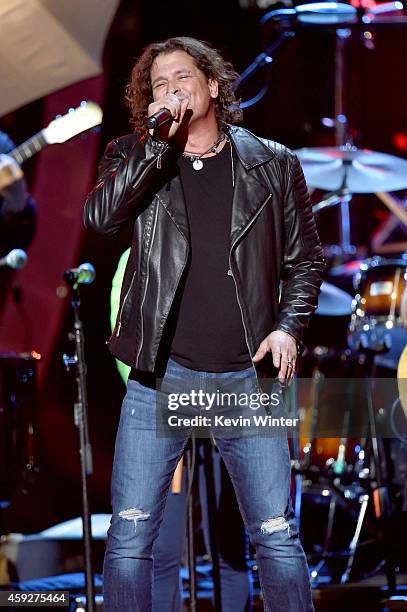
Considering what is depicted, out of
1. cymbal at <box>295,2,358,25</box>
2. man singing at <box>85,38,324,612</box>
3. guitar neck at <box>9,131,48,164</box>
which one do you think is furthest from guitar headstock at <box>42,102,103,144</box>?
man singing at <box>85,38,324,612</box>

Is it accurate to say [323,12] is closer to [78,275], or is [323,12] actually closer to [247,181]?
[78,275]

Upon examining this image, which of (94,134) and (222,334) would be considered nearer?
(222,334)

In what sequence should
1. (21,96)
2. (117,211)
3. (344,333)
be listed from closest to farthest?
(117,211), (21,96), (344,333)

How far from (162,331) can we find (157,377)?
14cm

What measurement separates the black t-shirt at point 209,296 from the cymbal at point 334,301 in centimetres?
257

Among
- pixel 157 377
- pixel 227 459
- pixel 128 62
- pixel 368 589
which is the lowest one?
pixel 368 589

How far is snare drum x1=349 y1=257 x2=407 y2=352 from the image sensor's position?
4.73 metres

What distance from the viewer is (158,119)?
8.40 ft

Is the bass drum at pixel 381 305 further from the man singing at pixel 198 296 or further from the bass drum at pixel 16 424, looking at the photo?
the man singing at pixel 198 296

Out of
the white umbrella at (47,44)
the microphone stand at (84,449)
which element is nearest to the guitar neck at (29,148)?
the white umbrella at (47,44)

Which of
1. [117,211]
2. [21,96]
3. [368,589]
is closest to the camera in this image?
[117,211]

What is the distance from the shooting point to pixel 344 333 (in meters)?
6.32

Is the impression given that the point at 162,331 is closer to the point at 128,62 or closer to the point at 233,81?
the point at 233,81

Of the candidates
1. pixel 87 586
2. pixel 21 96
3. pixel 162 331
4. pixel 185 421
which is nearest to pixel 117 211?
pixel 162 331
